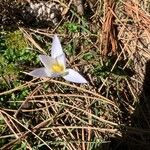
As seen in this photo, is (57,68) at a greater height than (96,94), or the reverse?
(57,68)

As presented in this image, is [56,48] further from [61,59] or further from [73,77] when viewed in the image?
[73,77]

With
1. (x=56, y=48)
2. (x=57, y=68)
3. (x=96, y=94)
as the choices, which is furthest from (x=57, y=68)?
(x=96, y=94)

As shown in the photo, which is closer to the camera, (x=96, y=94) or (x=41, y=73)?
(x=41, y=73)

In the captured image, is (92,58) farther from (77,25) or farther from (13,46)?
(13,46)

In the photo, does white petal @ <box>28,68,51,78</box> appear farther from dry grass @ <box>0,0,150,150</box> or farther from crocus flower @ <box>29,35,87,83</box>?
dry grass @ <box>0,0,150,150</box>

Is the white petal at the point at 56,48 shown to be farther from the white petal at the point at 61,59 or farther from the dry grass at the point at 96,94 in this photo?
the dry grass at the point at 96,94

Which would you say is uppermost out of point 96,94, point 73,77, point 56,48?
point 56,48
